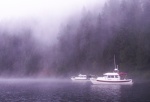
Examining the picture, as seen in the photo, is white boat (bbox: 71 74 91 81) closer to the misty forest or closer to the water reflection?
the misty forest

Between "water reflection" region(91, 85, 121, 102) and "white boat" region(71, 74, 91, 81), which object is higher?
"white boat" region(71, 74, 91, 81)

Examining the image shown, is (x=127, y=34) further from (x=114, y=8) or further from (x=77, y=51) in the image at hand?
(x=77, y=51)

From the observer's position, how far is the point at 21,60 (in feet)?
590

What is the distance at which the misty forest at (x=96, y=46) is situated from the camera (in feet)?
414

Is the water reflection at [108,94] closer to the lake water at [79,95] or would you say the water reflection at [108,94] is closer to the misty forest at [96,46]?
the lake water at [79,95]

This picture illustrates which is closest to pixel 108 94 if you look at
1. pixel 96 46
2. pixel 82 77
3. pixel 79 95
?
pixel 79 95

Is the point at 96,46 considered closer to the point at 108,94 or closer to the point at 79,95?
the point at 108,94

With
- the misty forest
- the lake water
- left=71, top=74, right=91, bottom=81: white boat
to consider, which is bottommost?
the lake water

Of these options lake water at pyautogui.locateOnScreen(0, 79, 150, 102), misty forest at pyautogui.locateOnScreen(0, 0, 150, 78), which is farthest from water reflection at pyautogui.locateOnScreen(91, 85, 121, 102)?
misty forest at pyautogui.locateOnScreen(0, 0, 150, 78)

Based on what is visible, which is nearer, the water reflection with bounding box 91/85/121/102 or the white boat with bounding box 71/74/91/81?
the water reflection with bounding box 91/85/121/102

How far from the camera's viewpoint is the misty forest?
414 feet

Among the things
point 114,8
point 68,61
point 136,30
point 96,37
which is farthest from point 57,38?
point 136,30

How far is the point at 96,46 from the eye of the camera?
141 m

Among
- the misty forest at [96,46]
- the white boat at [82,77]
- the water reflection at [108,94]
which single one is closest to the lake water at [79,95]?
the water reflection at [108,94]
